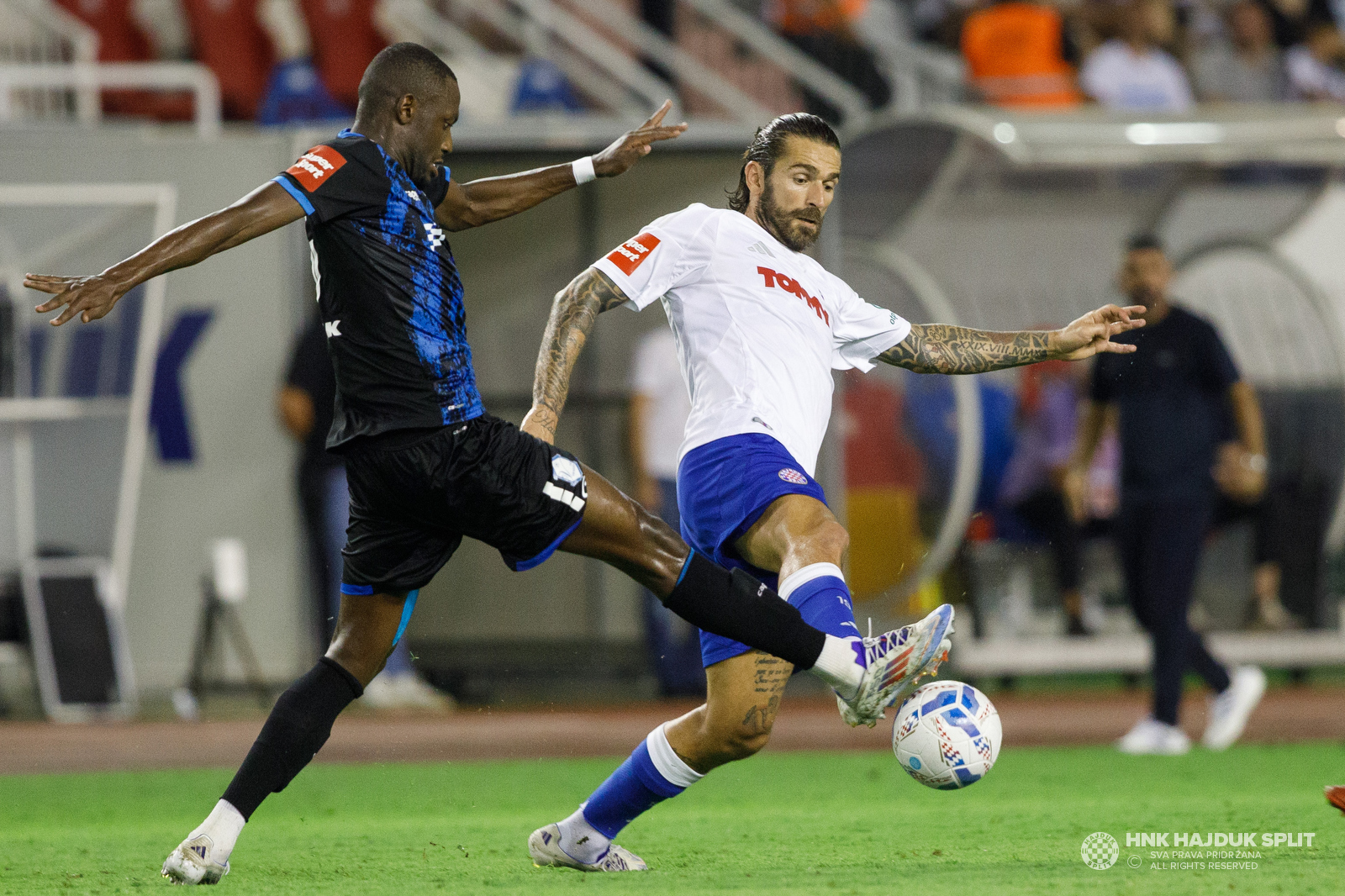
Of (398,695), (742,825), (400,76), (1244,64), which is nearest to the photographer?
(400,76)

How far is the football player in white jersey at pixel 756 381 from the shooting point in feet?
15.9

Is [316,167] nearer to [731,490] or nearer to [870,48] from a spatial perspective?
[731,490]

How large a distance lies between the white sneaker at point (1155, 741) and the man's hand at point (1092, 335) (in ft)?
12.7

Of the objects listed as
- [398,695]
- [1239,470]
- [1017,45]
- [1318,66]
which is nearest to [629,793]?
[1239,470]

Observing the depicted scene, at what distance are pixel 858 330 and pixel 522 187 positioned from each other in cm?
116

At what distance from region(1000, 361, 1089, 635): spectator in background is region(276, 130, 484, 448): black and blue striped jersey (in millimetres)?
7974

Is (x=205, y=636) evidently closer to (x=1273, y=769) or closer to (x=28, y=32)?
(x=28, y=32)

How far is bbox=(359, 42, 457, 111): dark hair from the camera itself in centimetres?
471

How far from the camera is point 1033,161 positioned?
11.6 m

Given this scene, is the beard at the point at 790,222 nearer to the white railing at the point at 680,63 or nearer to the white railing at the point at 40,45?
the white railing at the point at 680,63

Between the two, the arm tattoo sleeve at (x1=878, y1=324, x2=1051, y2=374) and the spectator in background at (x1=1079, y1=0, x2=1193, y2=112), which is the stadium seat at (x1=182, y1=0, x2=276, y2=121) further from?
the arm tattoo sleeve at (x1=878, y1=324, x2=1051, y2=374)

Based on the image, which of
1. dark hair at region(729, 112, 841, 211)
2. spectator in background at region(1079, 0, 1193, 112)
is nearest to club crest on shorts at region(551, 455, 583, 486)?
dark hair at region(729, 112, 841, 211)

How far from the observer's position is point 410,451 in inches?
177

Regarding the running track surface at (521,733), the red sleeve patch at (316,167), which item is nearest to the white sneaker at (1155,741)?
the running track surface at (521,733)
